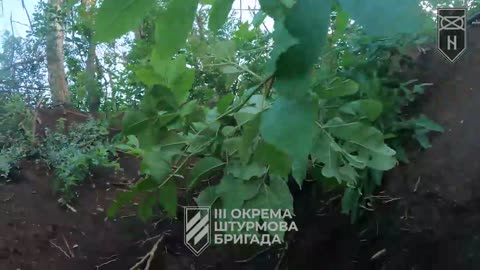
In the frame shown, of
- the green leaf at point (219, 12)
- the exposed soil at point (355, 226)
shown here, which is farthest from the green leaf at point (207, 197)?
the green leaf at point (219, 12)

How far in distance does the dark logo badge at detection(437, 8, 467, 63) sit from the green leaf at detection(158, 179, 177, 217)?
0.46m


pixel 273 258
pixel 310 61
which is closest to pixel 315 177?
pixel 273 258

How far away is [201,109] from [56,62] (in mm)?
348

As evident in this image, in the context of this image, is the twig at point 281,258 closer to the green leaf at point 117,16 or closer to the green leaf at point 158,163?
the green leaf at point 158,163

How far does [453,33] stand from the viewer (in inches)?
37.9

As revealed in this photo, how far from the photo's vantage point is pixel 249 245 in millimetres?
999

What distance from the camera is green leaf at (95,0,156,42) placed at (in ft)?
0.91

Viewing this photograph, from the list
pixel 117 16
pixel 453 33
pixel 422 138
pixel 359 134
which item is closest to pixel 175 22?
pixel 117 16

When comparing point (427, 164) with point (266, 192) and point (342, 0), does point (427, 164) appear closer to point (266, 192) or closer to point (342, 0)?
point (266, 192)

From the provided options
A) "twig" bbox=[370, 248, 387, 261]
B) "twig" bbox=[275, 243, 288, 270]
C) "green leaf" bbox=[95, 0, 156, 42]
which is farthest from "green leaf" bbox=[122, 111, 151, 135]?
"green leaf" bbox=[95, 0, 156, 42]

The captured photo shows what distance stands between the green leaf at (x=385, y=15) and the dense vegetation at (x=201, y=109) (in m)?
0.13

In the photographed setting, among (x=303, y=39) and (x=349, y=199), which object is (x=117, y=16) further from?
(x=349, y=199)

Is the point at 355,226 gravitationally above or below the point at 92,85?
below

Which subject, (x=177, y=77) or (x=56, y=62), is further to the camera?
(x=56, y=62)
